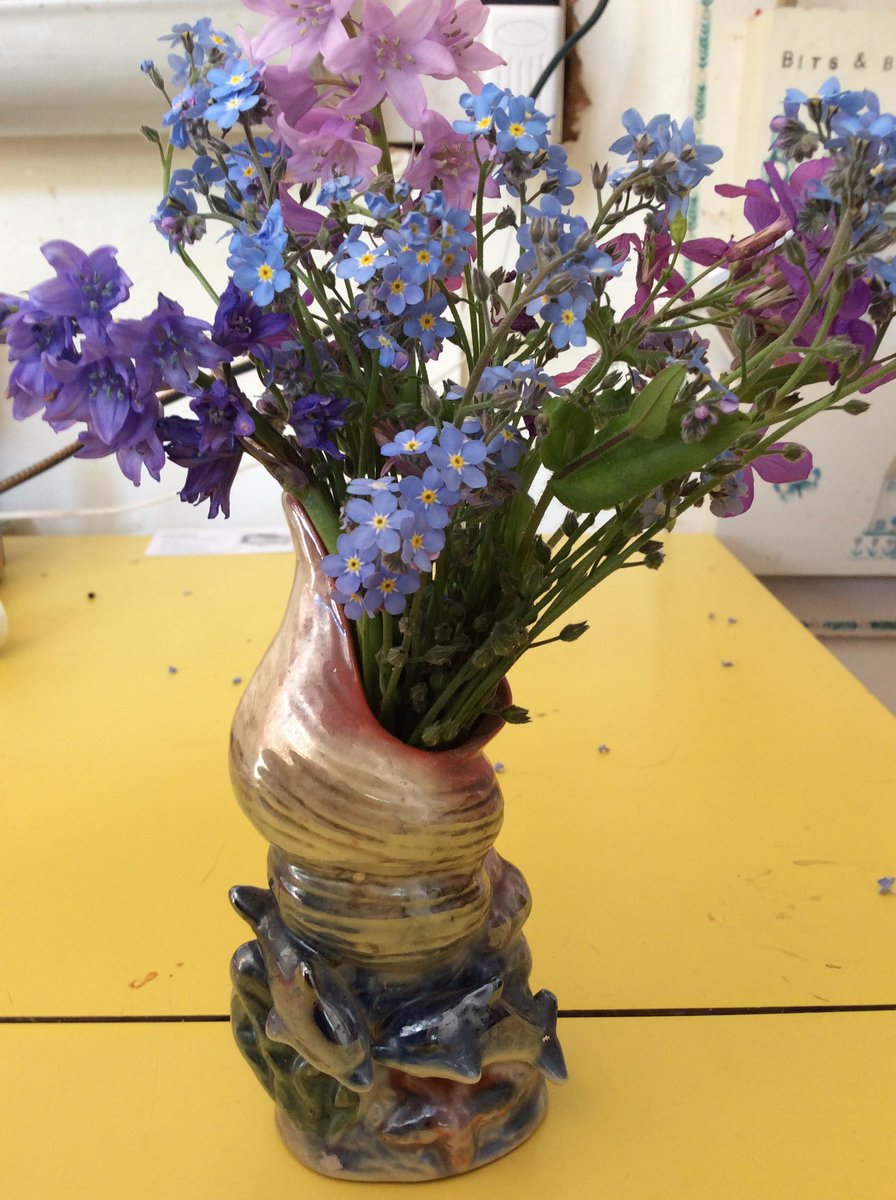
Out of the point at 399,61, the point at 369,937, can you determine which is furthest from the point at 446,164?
the point at 369,937

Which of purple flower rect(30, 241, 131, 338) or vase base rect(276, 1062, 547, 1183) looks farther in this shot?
vase base rect(276, 1062, 547, 1183)

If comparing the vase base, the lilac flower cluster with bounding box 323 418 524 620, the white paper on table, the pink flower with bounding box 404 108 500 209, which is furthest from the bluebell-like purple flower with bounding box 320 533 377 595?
the white paper on table

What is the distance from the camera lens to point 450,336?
33 centimetres

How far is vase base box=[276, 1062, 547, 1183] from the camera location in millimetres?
448

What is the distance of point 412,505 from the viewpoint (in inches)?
11.7

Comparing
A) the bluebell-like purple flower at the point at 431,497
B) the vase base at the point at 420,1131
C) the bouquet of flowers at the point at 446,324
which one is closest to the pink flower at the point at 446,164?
the bouquet of flowers at the point at 446,324

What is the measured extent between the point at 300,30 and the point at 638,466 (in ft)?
0.56

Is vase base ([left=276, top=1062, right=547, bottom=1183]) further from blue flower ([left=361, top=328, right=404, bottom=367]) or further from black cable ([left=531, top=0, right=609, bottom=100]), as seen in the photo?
black cable ([left=531, top=0, right=609, bottom=100])

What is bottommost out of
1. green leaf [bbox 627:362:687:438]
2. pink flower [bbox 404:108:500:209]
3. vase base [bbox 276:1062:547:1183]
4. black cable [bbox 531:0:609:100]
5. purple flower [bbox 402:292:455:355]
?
vase base [bbox 276:1062:547:1183]

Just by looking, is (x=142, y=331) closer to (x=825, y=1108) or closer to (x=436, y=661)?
(x=436, y=661)

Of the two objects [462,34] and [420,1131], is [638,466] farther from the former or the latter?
[420,1131]

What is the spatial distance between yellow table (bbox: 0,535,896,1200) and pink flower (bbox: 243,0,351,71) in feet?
1.43

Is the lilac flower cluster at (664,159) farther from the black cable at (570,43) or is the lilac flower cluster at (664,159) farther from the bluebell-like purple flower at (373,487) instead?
the black cable at (570,43)

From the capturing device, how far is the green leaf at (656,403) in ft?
0.95
